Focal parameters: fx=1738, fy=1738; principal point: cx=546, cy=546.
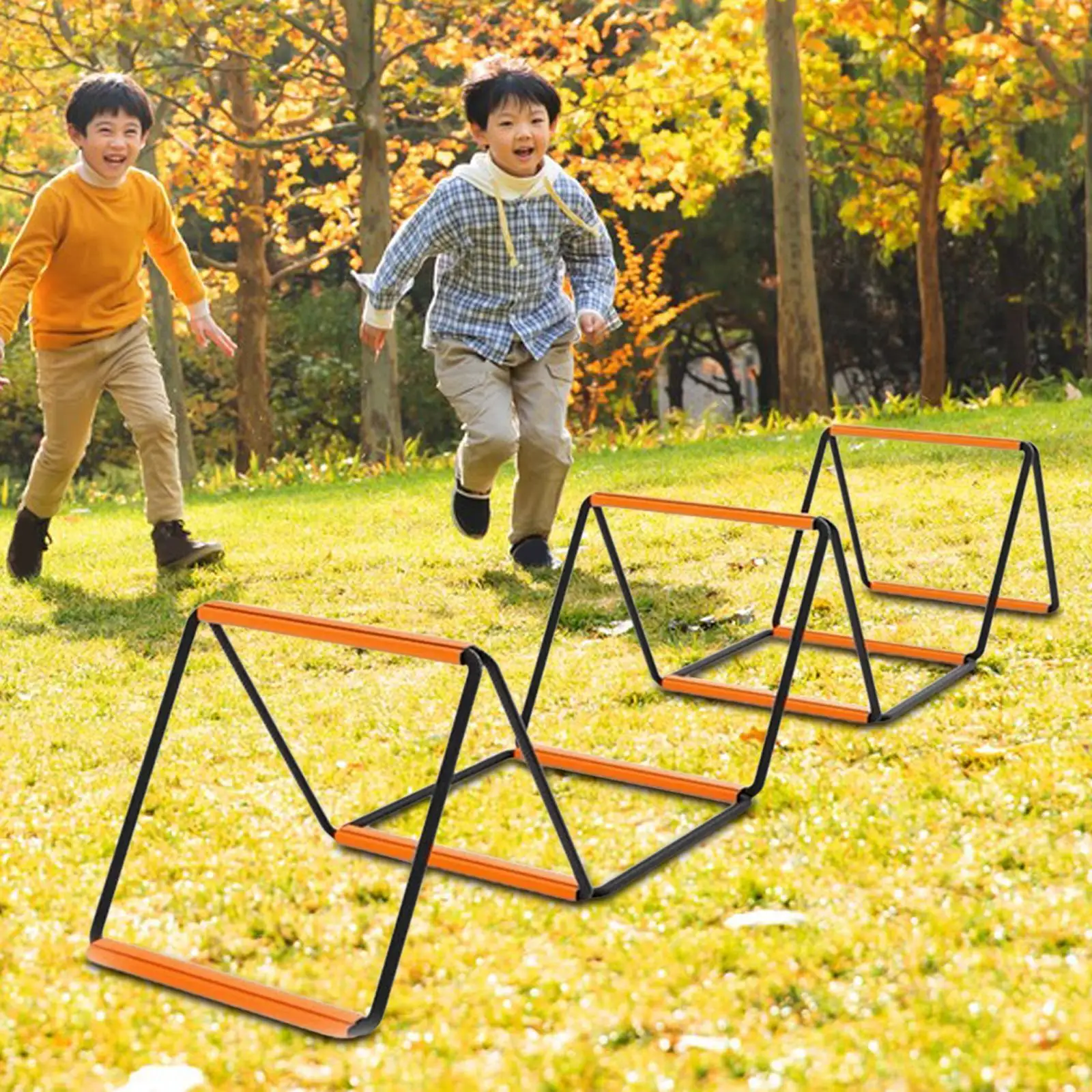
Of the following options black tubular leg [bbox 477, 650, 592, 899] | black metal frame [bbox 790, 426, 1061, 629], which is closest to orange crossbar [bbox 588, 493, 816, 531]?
black metal frame [bbox 790, 426, 1061, 629]

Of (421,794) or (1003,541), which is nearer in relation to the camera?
(421,794)

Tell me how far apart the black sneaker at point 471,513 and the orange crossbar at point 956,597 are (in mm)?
1702

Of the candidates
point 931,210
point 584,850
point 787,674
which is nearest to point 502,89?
point 787,674

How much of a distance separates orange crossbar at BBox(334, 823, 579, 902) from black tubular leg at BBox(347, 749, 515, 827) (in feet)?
0.19

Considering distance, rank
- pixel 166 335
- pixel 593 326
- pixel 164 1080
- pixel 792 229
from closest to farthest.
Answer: pixel 164 1080 < pixel 593 326 < pixel 792 229 < pixel 166 335

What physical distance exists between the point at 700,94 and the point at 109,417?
882 cm

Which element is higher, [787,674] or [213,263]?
[213,263]

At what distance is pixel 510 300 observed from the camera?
6496 millimetres

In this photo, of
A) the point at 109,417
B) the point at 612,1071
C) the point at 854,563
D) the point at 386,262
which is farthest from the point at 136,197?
the point at 109,417

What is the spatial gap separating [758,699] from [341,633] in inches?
69.2

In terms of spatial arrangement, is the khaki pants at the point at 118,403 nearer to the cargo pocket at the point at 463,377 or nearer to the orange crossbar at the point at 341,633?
the cargo pocket at the point at 463,377

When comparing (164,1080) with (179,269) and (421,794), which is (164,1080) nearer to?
(421,794)

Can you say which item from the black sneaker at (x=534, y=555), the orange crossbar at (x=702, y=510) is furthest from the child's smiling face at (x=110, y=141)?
the orange crossbar at (x=702, y=510)

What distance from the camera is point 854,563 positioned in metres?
6.24
